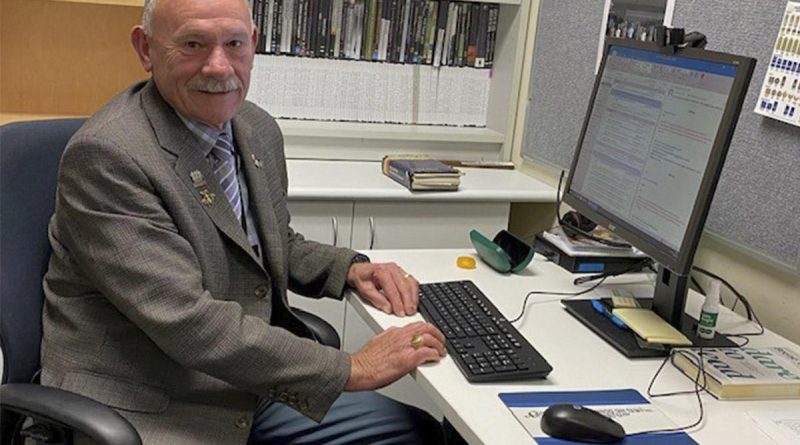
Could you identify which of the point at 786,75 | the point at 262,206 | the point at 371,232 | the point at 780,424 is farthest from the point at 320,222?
the point at 780,424

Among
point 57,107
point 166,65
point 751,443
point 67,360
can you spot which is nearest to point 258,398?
point 67,360

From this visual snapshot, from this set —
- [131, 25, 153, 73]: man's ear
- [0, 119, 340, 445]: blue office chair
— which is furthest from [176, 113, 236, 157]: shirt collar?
[0, 119, 340, 445]: blue office chair

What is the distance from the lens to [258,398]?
52.5 inches

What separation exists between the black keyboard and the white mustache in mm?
488

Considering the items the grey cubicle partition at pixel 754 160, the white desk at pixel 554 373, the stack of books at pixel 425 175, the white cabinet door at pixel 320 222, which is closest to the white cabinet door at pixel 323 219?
the white cabinet door at pixel 320 222

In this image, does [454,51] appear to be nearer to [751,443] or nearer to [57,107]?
[57,107]

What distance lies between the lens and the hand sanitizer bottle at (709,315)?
1.32 meters

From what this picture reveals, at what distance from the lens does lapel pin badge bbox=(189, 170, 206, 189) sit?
1.26 metres

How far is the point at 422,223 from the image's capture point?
7.14 ft

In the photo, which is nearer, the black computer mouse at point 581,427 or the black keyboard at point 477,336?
the black computer mouse at point 581,427

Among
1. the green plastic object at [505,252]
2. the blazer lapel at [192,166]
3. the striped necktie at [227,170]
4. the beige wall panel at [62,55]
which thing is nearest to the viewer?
the blazer lapel at [192,166]

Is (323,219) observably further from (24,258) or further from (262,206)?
(24,258)

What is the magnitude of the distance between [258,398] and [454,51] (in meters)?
1.49

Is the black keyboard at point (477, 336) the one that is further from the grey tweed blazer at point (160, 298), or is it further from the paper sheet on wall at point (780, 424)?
the paper sheet on wall at point (780, 424)
